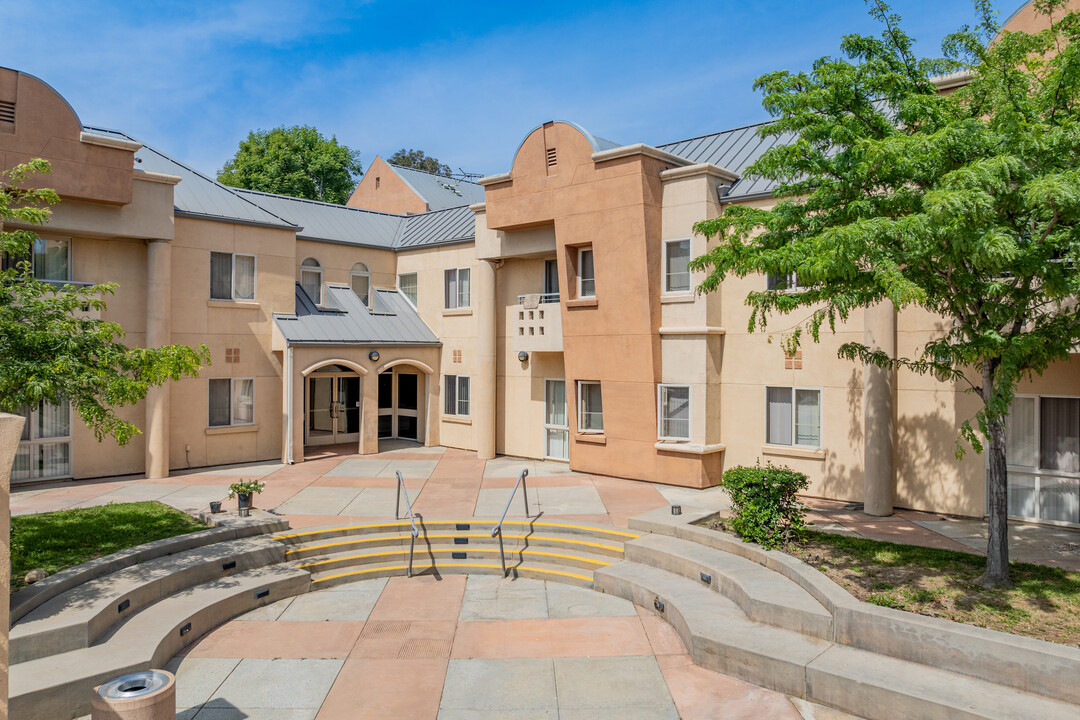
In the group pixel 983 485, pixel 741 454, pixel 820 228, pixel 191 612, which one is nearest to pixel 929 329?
pixel 983 485

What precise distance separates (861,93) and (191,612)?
36.7ft

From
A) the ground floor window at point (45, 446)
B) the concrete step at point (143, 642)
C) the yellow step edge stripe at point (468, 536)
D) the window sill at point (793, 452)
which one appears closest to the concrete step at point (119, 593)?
the concrete step at point (143, 642)

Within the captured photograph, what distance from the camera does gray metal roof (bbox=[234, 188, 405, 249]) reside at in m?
21.8

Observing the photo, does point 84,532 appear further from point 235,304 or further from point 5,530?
point 235,304

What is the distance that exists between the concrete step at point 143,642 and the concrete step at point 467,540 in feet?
3.67

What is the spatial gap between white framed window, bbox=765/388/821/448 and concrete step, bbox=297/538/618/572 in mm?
5825

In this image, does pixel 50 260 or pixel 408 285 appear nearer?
pixel 50 260

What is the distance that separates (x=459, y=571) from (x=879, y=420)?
8.57 metres

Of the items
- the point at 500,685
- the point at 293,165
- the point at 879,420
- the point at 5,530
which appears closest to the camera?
the point at 5,530

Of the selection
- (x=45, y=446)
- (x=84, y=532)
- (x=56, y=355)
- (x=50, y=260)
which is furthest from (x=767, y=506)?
(x=50, y=260)

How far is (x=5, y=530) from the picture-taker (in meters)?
4.98

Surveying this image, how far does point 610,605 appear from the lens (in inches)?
421

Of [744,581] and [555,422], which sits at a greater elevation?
[555,422]

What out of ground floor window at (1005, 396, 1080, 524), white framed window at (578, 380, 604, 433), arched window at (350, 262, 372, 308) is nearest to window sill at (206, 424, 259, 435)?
arched window at (350, 262, 372, 308)
